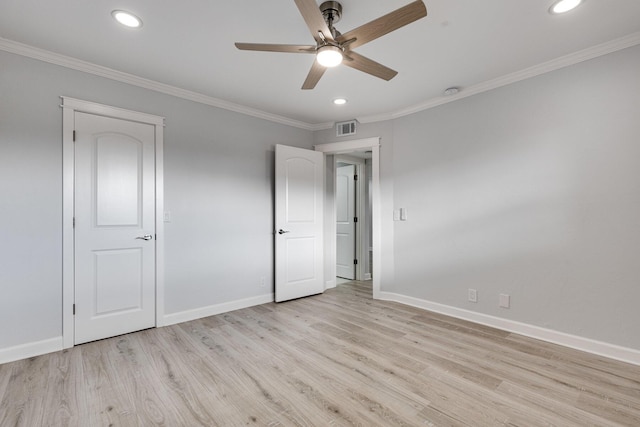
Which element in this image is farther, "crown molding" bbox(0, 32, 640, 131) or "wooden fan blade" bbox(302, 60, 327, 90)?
"crown molding" bbox(0, 32, 640, 131)

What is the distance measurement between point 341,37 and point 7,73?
2733mm

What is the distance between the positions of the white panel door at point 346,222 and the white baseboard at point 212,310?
1870mm

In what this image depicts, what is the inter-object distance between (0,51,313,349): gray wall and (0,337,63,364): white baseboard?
4 centimetres

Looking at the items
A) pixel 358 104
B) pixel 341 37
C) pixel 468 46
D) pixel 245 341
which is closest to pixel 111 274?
pixel 245 341

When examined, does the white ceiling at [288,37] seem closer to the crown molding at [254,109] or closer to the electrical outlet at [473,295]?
the crown molding at [254,109]

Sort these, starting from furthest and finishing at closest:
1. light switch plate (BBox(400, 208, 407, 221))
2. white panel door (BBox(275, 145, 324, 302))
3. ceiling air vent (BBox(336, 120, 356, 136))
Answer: ceiling air vent (BBox(336, 120, 356, 136)) < white panel door (BBox(275, 145, 324, 302)) < light switch plate (BBox(400, 208, 407, 221))

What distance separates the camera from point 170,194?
3.27 meters

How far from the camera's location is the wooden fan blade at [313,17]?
1.54m

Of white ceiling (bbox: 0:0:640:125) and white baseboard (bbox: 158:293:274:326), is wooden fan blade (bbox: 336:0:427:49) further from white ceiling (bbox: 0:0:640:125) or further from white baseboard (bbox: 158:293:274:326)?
white baseboard (bbox: 158:293:274:326)

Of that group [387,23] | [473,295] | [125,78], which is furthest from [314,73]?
[473,295]

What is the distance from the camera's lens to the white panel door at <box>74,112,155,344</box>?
9.09 feet

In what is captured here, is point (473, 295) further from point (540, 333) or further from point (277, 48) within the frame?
point (277, 48)

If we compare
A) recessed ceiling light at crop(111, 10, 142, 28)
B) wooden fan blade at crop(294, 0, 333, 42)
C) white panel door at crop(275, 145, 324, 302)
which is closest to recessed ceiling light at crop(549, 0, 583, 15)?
wooden fan blade at crop(294, 0, 333, 42)

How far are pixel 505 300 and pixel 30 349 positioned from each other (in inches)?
170
